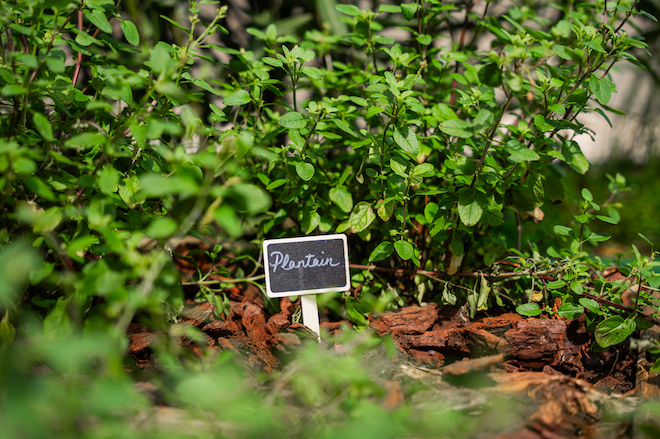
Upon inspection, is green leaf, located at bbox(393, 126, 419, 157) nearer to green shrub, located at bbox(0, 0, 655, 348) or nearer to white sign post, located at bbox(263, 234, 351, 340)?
green shrub, located at bbox(0, 0, 655, 348)

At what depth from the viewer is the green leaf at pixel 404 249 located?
1055 millimetres

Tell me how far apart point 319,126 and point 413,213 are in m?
0.36

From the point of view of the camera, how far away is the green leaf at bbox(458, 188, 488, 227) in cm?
99

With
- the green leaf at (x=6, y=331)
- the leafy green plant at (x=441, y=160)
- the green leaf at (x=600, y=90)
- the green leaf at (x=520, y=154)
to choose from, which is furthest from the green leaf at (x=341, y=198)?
the green leaf at (x=6, y=331)

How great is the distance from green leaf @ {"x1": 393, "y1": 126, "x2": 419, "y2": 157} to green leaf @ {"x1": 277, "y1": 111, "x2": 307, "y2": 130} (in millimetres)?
228

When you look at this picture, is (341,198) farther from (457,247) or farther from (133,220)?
(133,220)

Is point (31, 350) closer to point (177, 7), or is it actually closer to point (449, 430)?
point (449, 430)

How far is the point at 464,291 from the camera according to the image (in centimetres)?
123

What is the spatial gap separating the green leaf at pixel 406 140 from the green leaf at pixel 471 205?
162 mm

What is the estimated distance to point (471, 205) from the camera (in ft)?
3.30

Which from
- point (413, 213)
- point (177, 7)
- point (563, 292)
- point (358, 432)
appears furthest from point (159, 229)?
point (177, 7)

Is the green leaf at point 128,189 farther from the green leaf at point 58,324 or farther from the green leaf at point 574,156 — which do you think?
the green leaf at point 574,156

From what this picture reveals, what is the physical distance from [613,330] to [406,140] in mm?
675

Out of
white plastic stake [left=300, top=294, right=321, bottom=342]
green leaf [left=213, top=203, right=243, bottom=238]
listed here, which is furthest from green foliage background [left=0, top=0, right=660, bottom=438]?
white plastic stake [left=300, top=294, right=321, bottom=342]
